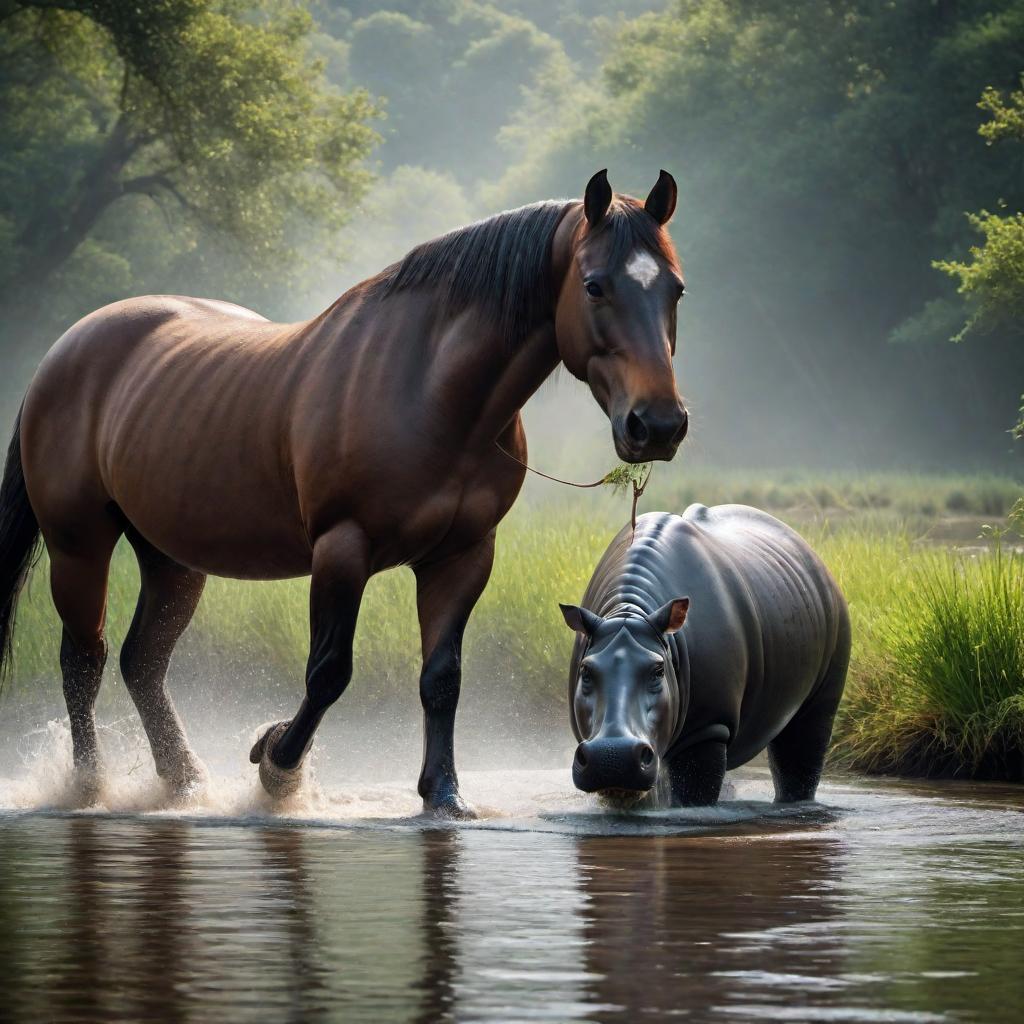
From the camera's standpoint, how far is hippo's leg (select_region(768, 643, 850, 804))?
763 centimetres

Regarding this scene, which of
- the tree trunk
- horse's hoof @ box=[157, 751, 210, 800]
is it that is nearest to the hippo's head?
horse's hoof @ box=[157, 751, 210, 800]

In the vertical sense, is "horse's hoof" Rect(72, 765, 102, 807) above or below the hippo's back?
below

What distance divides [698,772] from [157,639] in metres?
2.59

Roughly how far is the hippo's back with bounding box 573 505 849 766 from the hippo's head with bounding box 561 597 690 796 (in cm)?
19

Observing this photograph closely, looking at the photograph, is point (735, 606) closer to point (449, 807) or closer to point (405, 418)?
point (449, 807)

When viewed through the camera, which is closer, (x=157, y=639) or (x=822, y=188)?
(x=157, y=639)

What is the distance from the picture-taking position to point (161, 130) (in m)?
29.9

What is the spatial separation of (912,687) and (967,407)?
113ft

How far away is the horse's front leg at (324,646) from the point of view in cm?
652

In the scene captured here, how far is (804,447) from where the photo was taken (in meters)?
46.5

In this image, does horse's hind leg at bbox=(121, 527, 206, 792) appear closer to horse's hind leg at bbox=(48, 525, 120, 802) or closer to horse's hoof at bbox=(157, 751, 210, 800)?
horse's hoof at bbox=(157, 751, 210, 800)

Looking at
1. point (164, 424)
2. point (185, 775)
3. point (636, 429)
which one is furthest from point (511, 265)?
point (185, 775)

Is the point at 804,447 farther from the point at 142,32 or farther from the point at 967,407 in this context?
the point at 142,32

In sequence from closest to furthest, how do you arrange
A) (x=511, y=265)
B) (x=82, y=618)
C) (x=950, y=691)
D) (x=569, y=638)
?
(x=511, y=265), (x=82, y=618), (x=950, y=691), (x=569, y=638)
